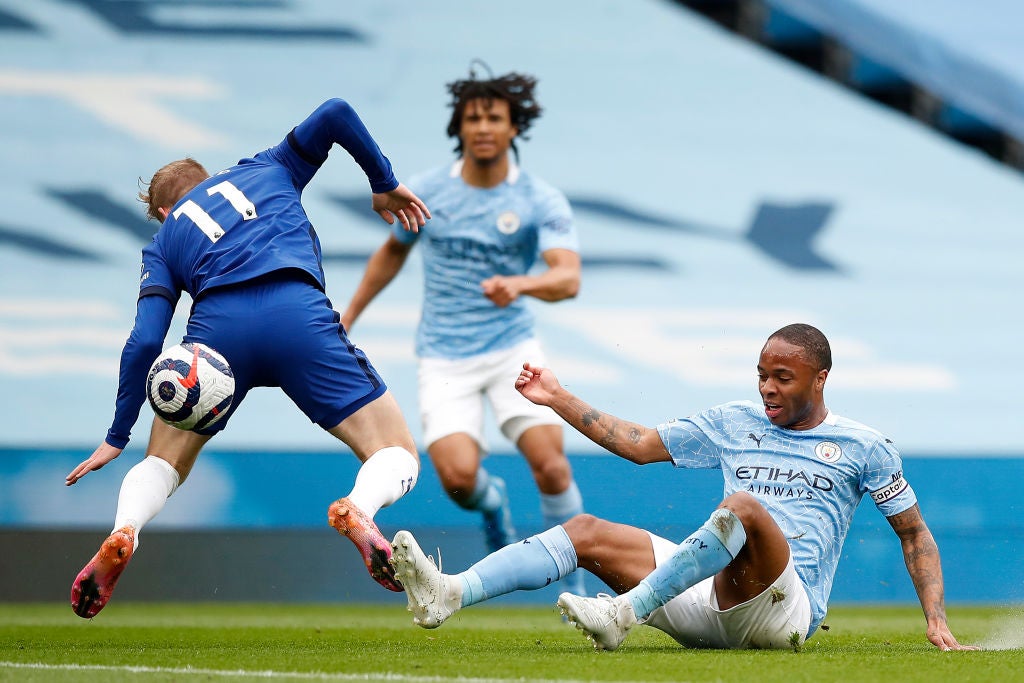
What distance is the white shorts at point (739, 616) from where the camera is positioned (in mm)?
3668

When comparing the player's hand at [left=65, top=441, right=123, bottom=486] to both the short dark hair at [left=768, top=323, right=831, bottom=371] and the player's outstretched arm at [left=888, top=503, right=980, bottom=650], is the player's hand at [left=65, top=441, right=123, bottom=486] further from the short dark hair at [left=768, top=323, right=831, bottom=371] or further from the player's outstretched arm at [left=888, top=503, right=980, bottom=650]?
the player's outstretched arm at [left=888, top=503, right=980, bottom=650]

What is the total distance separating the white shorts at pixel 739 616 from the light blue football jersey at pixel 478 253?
250 cm

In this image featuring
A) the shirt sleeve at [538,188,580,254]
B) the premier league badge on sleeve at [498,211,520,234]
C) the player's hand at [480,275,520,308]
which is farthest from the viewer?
the premier league badge on sleeve at [498,211,520,234]

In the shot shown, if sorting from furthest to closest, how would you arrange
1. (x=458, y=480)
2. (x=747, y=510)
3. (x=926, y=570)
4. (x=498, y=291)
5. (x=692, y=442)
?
(x=458, y=480) < (x=498, y=291) < (x=692, y=442) < (x=926, y=570) < (x=747, y=510)

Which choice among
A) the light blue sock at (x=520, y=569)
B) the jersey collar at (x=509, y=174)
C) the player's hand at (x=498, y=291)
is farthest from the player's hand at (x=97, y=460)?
the jersey collar at (x=509, y=174)

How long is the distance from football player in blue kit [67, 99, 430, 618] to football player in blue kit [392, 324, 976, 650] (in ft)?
1.87

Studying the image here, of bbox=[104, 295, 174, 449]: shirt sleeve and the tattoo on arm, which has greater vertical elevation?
the tattoo on arm

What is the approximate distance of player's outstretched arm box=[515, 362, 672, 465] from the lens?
3838 millimetres

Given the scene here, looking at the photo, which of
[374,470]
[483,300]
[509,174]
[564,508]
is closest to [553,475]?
[564,508]

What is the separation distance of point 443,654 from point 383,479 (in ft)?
1.76

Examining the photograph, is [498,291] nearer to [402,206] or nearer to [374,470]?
[402,206]

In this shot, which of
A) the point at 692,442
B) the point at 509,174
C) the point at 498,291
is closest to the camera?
the point at 692,442

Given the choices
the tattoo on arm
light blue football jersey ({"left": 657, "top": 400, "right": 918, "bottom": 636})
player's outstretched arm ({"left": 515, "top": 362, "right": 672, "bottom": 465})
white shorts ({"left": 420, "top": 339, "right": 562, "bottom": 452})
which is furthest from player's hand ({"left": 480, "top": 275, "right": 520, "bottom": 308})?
the tattoo on arm

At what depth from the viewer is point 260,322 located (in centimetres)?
397
